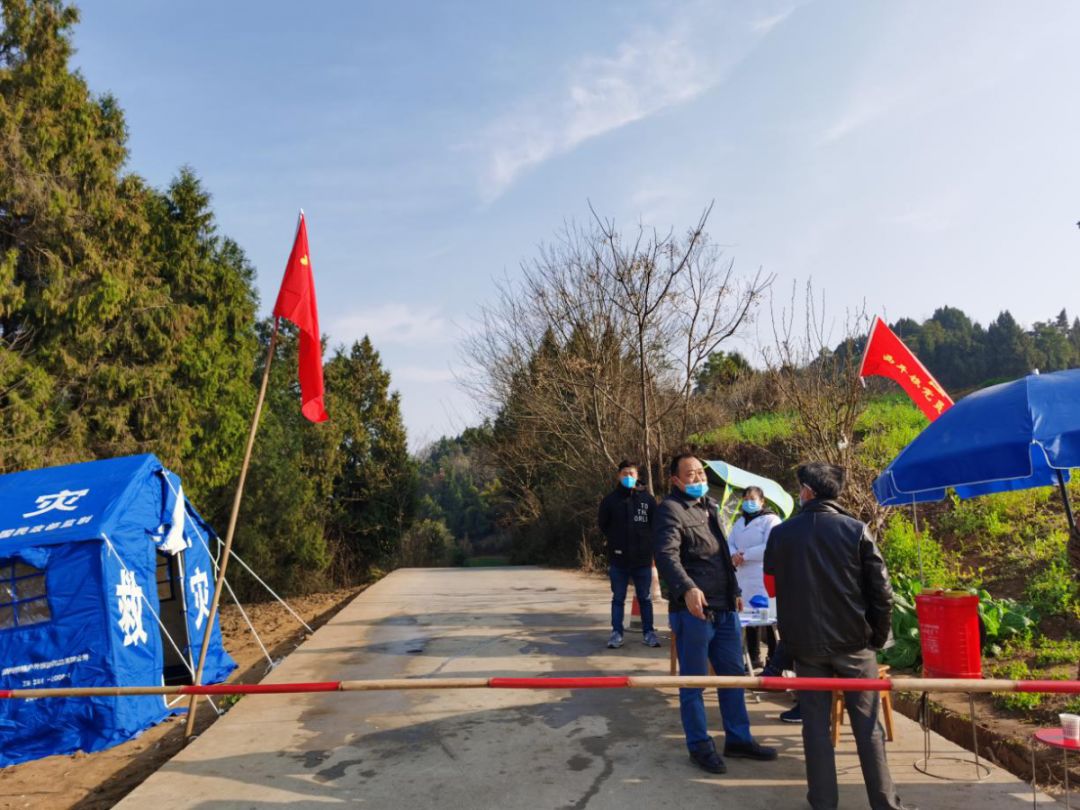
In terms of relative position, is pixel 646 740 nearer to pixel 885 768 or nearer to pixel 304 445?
pixel 885 768

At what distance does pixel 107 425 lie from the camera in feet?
52.3

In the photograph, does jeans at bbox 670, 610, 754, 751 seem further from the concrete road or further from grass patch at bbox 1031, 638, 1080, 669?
grass patch at bbox 1031, 638, 1080, 669

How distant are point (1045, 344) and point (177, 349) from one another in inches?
1752

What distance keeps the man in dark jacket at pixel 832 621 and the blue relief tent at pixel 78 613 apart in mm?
6378

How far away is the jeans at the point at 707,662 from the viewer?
15.5 feet

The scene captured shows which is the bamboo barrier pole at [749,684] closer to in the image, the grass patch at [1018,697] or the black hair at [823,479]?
the black hair at [823,479]

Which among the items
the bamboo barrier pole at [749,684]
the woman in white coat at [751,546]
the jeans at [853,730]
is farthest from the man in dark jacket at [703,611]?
the woman in white coat at [751,546]

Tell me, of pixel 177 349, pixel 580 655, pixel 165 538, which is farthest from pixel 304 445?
pixel 580 655

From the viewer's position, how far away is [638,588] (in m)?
8.71

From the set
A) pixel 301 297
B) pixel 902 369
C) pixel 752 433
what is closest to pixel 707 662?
pixel 301 297

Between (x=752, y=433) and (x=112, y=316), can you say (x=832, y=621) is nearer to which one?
(x=112, y=316)

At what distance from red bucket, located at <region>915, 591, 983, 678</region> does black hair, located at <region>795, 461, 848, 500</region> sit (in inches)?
63.2

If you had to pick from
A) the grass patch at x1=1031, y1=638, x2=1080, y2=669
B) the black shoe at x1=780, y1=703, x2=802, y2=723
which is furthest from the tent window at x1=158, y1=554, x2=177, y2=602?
the grass patch at x1=1031, y1=638, x2=1080, y2=669

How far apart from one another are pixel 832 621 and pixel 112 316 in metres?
15.9
